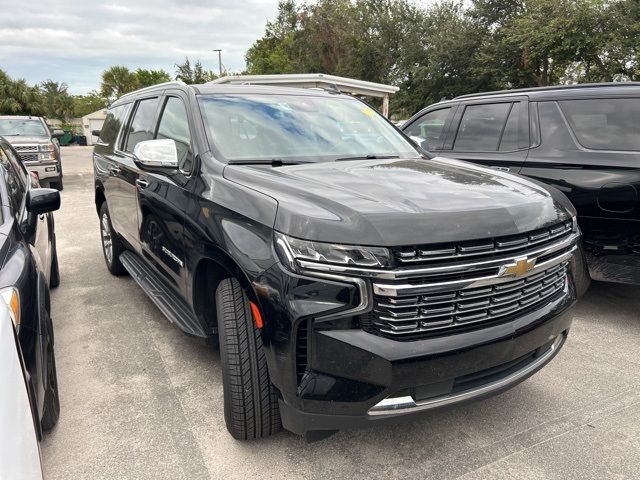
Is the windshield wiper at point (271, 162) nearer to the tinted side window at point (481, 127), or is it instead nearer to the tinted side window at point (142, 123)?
the tinted side window at point (142, 123)

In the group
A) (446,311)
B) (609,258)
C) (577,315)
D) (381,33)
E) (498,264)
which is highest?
(381,33)

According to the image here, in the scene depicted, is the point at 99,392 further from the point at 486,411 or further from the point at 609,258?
the point at 609,258

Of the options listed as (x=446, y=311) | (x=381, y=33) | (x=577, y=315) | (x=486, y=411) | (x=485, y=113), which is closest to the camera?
(x=446, y=311)

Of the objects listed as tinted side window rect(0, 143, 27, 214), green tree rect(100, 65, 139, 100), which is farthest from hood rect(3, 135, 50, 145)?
green tree rect(100, 65, 139, 100)

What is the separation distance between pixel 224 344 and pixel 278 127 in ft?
5.07

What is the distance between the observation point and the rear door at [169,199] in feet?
9.60

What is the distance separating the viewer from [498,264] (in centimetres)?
206

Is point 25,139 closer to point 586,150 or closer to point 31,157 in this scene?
point 31,157

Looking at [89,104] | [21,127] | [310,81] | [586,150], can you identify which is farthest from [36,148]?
[89,104]

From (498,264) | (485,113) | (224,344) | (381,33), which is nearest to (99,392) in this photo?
(224,344)

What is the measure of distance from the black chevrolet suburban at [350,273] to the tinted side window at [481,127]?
1835 millimetres

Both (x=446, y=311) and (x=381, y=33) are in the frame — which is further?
(x=381, y=33)

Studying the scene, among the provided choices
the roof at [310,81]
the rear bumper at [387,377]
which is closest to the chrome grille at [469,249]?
the rear bumper at [387,377]

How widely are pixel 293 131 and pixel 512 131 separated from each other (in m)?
2.41
